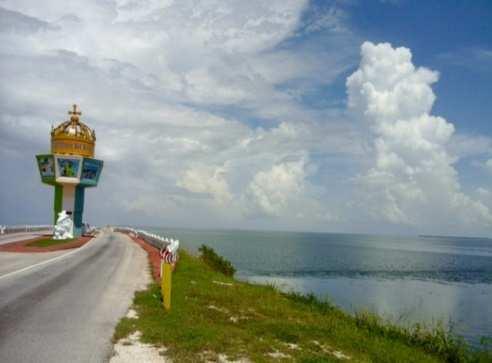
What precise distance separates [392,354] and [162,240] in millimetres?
26624

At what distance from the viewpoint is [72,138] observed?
45688 mm

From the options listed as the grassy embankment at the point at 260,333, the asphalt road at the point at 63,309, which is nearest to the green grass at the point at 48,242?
the asphalt road at the point at 63,309

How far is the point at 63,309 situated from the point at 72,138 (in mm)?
36750

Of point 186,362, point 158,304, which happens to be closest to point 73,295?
point 158,304

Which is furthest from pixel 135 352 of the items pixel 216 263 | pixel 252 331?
pixel 216 263

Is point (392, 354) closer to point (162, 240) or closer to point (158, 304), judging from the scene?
point (158, 304)

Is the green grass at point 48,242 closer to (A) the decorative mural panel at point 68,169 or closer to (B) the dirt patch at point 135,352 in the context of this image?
(A) the decorative mural panel at point 68,169

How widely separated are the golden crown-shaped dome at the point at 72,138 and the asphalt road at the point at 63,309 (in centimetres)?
2527

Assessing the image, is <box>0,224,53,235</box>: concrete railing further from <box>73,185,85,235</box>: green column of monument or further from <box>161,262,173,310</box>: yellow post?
<box>161,262,173,310</box>: yellow post

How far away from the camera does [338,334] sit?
11992 mm

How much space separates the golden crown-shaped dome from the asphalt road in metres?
25.3

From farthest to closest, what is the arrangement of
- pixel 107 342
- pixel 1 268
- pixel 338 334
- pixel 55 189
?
pixel 55 189 < pixel 1 268 < pixel 338 334 < pixel 107 342

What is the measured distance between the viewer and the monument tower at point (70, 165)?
45094 millimetres

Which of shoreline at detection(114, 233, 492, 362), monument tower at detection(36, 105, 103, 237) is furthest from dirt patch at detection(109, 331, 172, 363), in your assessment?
monument tower at detection(36, 105, 103, 237)
